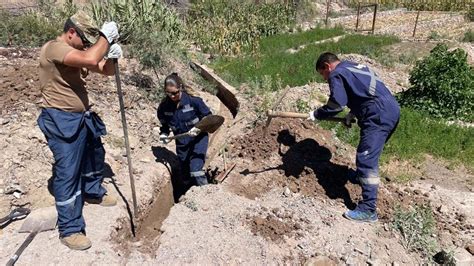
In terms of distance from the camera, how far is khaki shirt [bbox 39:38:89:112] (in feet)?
10.4

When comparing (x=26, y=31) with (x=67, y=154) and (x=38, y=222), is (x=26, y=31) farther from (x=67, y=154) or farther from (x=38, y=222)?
(x=67, y=154)

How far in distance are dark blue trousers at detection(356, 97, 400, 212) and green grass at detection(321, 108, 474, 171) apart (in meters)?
1.31

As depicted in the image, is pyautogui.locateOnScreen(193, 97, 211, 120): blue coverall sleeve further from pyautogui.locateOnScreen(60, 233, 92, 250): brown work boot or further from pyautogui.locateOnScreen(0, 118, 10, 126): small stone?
pyautogui.locateOnScreen(0, 118, 10, 126): small stone

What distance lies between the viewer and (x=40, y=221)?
371 cm

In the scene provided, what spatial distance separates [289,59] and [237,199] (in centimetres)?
542

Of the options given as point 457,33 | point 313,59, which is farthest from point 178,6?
point 457,33

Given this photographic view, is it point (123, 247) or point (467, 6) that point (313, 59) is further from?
point (467, 6)

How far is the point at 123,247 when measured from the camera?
3652 mm

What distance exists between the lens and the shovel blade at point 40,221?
144 inches

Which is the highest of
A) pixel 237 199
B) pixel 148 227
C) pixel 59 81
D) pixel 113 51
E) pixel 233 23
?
pixel 113 51

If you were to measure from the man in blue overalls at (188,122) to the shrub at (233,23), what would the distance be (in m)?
6.30

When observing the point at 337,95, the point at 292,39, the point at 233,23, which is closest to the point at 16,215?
the point at 337,95

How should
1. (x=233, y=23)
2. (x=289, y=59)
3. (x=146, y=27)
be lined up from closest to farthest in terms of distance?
(x=146, y=27), (x=289, y=59), (x=233, y=23)

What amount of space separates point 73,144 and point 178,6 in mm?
12893
